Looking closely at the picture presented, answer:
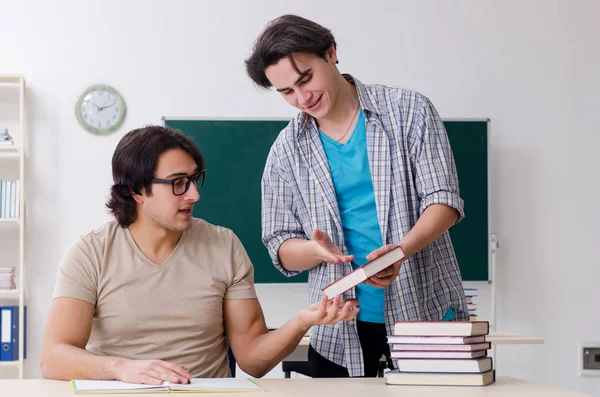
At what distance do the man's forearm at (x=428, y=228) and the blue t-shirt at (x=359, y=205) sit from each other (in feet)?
0.41

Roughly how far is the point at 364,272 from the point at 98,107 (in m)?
3.08

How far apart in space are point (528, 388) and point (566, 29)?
11.2ft

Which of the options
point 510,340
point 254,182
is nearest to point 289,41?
point 510,340

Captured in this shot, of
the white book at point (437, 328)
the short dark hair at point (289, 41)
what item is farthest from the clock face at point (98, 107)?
the white book at point (437, 328)

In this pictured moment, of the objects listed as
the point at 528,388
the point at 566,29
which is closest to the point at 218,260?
the point at 528,388

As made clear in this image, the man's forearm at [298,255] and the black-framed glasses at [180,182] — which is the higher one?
the black-framed glasses at [180,182]

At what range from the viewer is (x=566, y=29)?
458 centimetres

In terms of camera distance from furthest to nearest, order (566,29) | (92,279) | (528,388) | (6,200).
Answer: (566,29)
(6,200)
(92,279)
(528,388)

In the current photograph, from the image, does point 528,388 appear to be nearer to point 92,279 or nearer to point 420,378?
point 420,378

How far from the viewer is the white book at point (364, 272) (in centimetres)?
165

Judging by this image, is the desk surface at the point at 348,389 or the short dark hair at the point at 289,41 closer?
the desk surface at the point at 348,389

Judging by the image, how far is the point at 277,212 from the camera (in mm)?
2133

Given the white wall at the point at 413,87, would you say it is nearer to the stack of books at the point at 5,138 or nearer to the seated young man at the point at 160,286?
the stack of books at the point at 5,138

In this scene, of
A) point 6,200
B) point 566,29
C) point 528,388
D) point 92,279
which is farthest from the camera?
point 566,29
